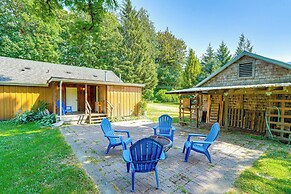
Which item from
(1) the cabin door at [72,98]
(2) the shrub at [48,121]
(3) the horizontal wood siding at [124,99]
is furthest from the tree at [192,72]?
(2) the shrub at [48,121]

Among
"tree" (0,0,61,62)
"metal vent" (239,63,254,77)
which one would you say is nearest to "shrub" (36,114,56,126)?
"metal vent" (239,63,254,77)

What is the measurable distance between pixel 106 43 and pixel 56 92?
1555 centimetres

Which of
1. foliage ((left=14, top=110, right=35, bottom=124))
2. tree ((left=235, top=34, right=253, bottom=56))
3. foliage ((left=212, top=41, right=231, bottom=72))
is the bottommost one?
foliage ((left=14, top=110, right=35, bottom=124))

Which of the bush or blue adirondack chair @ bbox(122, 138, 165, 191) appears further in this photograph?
the bush

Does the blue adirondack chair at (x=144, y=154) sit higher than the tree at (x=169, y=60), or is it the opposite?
the tree at (x=169, y=60)

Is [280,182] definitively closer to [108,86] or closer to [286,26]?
[108,86]

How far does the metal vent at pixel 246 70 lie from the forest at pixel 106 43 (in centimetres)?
838

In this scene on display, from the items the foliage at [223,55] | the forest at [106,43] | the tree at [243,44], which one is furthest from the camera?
the tree at [243,44]

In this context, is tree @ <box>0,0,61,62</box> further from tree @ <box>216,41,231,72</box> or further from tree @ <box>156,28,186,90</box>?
tree @ <box>216,41,231,72</box>

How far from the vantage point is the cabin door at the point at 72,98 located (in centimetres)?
1140

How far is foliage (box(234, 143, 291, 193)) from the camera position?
112 inches

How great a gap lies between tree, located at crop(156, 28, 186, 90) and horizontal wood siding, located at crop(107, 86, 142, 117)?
18.7 metres

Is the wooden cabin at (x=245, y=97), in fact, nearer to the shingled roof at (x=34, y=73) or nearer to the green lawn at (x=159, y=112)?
the green lawn at (x=159, y=112)

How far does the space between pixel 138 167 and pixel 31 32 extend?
2201 cm
